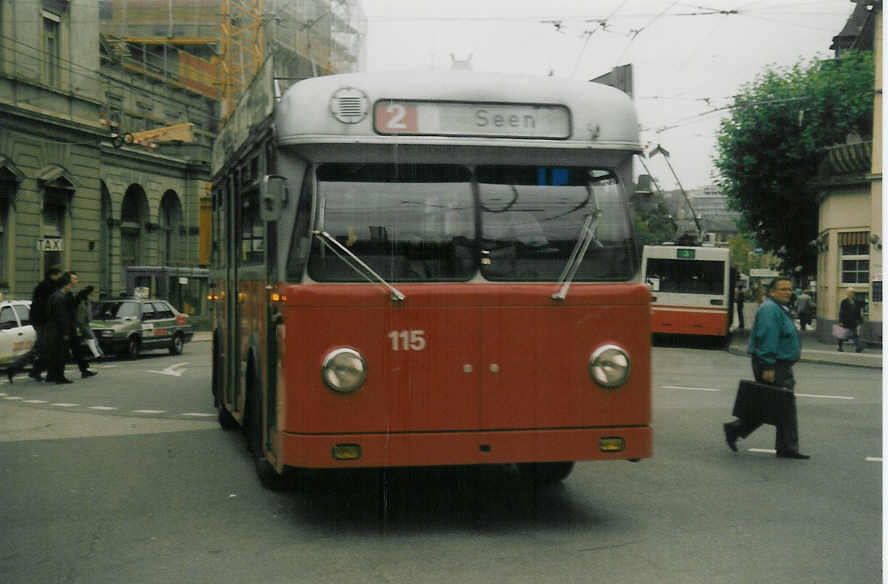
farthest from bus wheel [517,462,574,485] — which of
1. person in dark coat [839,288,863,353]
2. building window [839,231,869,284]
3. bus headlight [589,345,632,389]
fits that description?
building window [839,231,869,284]

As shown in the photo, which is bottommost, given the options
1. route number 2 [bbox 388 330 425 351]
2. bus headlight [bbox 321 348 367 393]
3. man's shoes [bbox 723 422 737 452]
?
man's shoes [bbox 723 422 737 452]

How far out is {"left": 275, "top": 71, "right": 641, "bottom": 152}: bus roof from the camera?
6.41 metres

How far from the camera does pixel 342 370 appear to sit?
6.24m

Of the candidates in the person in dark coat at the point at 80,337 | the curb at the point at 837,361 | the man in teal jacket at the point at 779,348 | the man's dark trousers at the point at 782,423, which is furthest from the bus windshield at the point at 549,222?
the curb at the point at 837,361

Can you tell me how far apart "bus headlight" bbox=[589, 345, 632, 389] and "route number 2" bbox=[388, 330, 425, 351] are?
1.03 meters

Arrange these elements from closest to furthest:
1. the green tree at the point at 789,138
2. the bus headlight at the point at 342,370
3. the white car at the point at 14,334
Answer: the bus headlight at the point at 342,370 → the white car at the point at 14,334 → the green tree at the point at 789,138

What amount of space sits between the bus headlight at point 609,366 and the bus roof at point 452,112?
1236 millimetres

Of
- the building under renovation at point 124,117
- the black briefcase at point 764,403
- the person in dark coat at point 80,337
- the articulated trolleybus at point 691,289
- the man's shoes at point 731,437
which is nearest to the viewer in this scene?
the black briefcase at point 764,403

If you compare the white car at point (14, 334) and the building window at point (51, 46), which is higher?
the building window at point (51, 46)

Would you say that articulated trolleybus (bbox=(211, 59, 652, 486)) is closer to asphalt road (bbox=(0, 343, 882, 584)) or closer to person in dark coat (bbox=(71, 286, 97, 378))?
asphalt road (bbox=(0, 343, 882, 584))

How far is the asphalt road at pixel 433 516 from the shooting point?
18.9ft

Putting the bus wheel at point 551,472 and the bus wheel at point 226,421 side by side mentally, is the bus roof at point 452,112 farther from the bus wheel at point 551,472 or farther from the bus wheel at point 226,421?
the bus wheel at point 226,421

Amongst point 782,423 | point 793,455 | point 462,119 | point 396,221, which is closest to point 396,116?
point 462,119

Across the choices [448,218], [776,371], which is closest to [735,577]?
[448,218]
